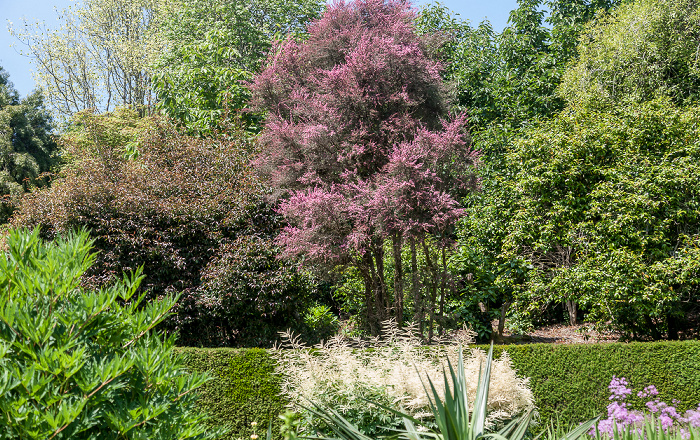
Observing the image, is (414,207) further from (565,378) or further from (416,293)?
(565,378)

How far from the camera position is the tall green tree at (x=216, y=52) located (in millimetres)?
12797

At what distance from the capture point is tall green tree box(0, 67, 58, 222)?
23062 mm

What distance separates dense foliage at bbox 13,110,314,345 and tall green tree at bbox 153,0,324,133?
3293 millimetres

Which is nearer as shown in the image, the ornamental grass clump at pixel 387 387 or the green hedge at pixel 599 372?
the ornamental grass clump at pixel 387 387

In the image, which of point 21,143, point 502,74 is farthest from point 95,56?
point 502,74

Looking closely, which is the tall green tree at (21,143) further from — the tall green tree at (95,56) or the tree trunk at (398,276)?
the tree trunk at (398,276)

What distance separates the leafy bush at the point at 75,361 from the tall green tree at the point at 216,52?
971 cm

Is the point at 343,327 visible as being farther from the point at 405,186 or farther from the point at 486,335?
the point at 405,186

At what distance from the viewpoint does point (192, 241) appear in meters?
9.18

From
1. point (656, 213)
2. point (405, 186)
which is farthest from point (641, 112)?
point (405, 186)

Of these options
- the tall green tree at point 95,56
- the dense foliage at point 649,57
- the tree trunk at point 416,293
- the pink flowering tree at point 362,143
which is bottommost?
the tree trunk at point 416,293

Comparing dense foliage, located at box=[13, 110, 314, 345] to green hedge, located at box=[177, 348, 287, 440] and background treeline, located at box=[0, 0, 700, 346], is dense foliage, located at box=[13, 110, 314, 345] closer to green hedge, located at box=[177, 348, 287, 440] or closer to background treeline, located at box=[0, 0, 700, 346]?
background treeline, located at box=[0, 0, 700, 346]

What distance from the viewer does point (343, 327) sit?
11984 millimetres

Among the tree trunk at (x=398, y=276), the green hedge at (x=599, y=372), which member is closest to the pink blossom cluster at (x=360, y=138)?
the tree trunk at (x=398, y=276)
